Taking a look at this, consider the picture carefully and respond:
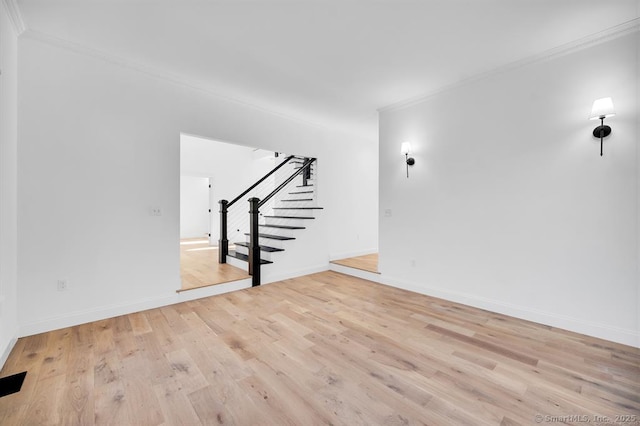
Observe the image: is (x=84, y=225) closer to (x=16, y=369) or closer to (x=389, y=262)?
(x=16, y=369)

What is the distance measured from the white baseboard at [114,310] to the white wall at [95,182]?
0.03 feet

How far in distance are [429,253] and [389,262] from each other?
2.19 feet

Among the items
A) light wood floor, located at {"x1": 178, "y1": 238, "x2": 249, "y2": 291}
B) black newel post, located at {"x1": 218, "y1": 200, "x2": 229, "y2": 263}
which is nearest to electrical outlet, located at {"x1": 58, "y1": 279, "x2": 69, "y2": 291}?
light wood floor, located at {"x1": 178, "y1": 238, "x2": 249, "y2": 291}

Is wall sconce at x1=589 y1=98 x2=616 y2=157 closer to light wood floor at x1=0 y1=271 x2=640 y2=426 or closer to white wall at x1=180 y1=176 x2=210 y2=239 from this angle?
A: light wood floor at x1=0 y1=271 x2=640 y2=426

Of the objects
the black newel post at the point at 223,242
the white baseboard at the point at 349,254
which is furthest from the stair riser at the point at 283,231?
the white baseboard at the point at 349,254

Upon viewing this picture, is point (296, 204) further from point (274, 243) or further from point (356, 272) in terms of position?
point (356, 272)

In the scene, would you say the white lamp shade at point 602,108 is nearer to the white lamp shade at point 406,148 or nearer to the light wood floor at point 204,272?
the white lamp shade at point 406,148

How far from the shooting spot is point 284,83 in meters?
3.37

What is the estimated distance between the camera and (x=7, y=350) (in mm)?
2096

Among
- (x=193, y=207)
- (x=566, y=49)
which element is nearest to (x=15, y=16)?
(x=566, y=49)

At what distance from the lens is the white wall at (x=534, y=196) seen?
92.0 inches

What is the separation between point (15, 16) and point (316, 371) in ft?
12.2

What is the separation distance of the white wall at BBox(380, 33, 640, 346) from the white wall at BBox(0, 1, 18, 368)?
4137mm

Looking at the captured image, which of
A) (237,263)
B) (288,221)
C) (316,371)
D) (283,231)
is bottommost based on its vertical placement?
(316,371)
